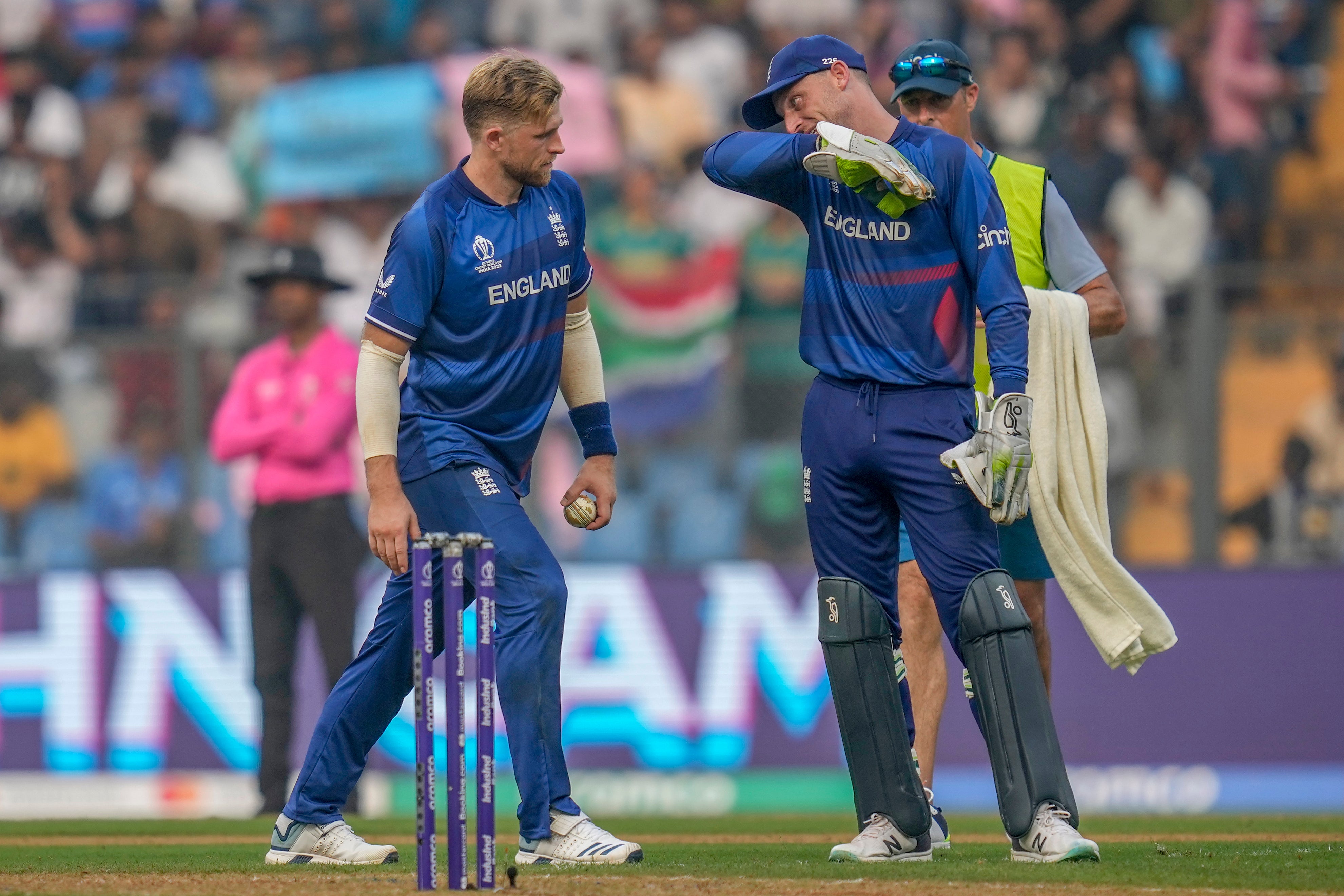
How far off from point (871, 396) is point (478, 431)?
1.24m

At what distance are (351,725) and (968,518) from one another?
80.5 inches

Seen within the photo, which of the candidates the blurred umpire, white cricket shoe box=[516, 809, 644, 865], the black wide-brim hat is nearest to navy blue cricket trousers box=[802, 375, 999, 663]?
white cricket shoe box=[516, 809, 644, 865]

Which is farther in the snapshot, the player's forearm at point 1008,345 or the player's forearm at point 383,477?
the player's forearm at point 383,477

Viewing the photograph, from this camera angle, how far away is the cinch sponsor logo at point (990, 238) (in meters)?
5.60

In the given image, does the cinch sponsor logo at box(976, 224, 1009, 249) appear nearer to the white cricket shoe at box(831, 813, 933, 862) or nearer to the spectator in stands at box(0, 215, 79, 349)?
the white cricket shoe at box(831, 813, 933, 862)

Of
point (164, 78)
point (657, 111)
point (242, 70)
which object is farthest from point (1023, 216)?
point (164, 78)

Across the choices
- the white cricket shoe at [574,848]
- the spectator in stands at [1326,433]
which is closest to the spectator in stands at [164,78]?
the spectator in stands at [1326,433]

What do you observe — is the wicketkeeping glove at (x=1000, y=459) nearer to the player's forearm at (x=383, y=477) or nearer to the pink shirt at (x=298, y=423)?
the player's forearm at (x=383, y=477)

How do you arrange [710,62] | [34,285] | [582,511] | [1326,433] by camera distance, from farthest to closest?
[710,62]
[34,285]
[1326,433]
[582,511]

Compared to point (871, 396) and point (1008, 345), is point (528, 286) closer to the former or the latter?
point (871, 396)

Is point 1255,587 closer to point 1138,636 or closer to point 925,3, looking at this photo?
point 1138,636

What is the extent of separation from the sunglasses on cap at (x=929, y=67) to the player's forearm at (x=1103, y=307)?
915 mm

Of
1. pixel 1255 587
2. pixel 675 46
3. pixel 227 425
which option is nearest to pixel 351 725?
pixel 227 425

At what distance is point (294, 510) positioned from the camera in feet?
30.7
